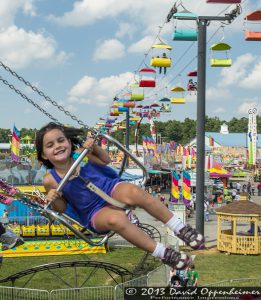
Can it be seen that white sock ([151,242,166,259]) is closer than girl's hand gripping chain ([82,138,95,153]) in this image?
Yes

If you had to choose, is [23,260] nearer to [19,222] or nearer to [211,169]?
[19,222]

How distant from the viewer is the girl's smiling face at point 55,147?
4020mm

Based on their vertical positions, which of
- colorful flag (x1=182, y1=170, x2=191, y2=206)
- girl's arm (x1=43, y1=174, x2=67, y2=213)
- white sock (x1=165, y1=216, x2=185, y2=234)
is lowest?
colorful flag (x1=182, y1=170, x2=191, y2=206)

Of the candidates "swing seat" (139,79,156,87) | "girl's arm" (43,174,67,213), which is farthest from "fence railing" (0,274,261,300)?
"swing seat" (139,79,156,87)

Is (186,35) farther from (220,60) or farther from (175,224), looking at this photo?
(175,224)

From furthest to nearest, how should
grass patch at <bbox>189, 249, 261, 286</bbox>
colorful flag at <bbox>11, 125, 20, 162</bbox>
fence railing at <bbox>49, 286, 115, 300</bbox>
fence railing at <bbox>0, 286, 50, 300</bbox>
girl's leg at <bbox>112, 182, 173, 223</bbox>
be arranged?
colorful flag at <bbox>11, 125, 20, 162</bbox> → grass patch at <bbox>189, 249, 261, 286</bbox> → fence railing at <bbox>0, 286, 50, 300</bbox> → fence railing at <bbox>49, 286, 115, 300</bbox> → girl's leg at <bbox>112, 182, 173, 223</bbox>

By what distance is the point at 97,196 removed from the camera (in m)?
3.91

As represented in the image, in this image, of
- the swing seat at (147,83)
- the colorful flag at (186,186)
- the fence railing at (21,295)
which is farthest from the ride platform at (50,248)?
the swing seat at (147,83)

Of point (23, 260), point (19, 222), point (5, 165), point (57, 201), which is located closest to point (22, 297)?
point (57, 201)

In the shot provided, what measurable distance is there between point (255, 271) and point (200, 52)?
6.78m

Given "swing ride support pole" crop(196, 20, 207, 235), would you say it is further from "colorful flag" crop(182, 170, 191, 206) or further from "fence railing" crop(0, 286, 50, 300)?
"fence railing" crop(0, 286, 50, 300)

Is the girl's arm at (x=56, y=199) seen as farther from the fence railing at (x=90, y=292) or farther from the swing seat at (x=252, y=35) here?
the swing seat at (x=252, y=35)

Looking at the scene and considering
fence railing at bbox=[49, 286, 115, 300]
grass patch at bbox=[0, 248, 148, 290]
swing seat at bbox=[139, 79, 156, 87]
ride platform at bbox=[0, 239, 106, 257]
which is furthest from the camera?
swing seat at bbox=[139, 79, 156, 87]

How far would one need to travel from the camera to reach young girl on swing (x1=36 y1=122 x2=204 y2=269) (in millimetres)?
3648
